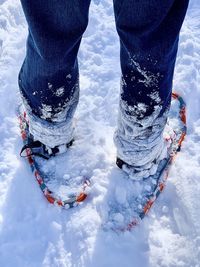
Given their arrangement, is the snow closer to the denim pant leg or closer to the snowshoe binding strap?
the snowshoe binding strap

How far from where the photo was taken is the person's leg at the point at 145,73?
0.84m

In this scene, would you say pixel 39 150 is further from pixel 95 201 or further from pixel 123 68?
pixel 123 68

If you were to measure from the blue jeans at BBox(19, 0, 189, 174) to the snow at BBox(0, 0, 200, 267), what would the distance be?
0.42ft

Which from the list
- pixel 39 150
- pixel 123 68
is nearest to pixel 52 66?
pixel 123 68

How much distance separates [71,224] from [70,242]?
0.06 metres

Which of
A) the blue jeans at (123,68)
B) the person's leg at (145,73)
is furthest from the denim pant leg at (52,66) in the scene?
the person's leg at (145,73)

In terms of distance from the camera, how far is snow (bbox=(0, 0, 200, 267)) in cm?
117

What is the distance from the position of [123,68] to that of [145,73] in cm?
7

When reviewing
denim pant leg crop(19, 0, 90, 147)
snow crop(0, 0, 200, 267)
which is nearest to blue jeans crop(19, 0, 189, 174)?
denim pant leg crop(19, 0, 90, 147)

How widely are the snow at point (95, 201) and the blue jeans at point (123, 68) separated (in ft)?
0.42

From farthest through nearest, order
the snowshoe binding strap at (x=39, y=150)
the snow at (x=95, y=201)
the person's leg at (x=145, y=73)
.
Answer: the snowshoe binding strap at (x=39, y=150)
the snow at (x=95, y=201)
the person's leg at (x=145, y=73)

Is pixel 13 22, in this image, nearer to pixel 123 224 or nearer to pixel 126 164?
pixel 126 164

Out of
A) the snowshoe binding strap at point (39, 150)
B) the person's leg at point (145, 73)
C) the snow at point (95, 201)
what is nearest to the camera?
the person's leg at point (145, 73)

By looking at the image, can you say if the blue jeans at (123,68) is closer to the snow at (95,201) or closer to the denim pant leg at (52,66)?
the denim pant leg at (52,66)
